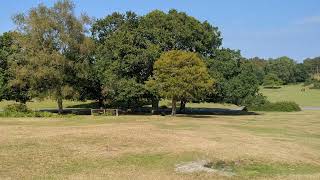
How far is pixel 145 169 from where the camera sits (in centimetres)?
2244

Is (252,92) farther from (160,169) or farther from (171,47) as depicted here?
(160,169)

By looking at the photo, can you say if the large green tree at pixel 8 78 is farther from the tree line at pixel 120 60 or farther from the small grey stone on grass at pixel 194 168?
the small grey stone on grass at pixel 194 168

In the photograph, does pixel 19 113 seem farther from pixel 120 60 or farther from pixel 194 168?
pixel 194 168

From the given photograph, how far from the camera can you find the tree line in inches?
2480

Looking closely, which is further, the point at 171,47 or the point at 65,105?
the point at 65,105

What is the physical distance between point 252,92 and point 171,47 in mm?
13777

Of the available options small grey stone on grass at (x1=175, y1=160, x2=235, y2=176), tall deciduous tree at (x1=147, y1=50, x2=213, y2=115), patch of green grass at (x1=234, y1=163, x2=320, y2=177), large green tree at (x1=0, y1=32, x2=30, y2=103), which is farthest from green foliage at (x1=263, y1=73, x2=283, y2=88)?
small grey stone on grass at (x1=175, y1=160, x2=235, y2=176)

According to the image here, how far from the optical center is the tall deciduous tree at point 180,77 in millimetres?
61531

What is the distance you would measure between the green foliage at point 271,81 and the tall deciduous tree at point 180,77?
119 m

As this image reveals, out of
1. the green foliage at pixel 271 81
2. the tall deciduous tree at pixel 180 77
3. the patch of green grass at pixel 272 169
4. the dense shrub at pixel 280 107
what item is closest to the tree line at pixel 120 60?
the tall deciduous tree at pixel 180 77

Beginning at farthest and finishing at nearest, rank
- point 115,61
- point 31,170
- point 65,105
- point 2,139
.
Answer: point 65,105
point 115,61
point 2,139
point 31,170

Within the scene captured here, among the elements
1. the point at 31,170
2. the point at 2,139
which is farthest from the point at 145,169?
the point at 2,139

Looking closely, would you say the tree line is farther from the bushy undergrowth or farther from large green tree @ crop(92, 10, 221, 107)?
the bushy undergrowth

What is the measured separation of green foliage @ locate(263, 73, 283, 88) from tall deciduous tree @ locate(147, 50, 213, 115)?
11883 cm
